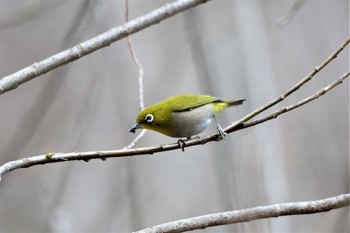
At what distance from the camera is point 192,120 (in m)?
4.11

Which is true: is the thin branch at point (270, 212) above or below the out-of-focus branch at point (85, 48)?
below

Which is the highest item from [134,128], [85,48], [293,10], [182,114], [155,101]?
[155,101]

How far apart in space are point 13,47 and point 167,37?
2126 millimetres

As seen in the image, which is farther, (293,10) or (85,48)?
(293,10)

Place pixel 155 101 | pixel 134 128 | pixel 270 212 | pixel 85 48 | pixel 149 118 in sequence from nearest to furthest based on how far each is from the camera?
pixel 270 212 → pixel 85 48 → pixel 134 128 → pixel 149 118 → pixel 155 101

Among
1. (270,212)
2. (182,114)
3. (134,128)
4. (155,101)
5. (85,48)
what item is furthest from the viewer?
(155,101)

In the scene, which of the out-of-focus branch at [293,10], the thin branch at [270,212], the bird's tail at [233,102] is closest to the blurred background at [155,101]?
the bird's tail at [233,102]

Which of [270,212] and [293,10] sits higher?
[293,10]

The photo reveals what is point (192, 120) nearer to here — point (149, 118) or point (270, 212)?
point (149, 118)

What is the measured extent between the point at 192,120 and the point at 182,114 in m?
0.10

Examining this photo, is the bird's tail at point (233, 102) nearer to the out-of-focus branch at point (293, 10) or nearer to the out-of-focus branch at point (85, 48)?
the out-of-focus branch at point (293, 10)

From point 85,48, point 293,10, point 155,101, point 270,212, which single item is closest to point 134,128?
point 85,48

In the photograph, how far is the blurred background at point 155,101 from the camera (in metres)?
5.28

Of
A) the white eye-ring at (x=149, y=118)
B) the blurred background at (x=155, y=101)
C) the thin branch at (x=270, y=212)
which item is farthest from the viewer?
the blurred background at (x=155, y=101)
